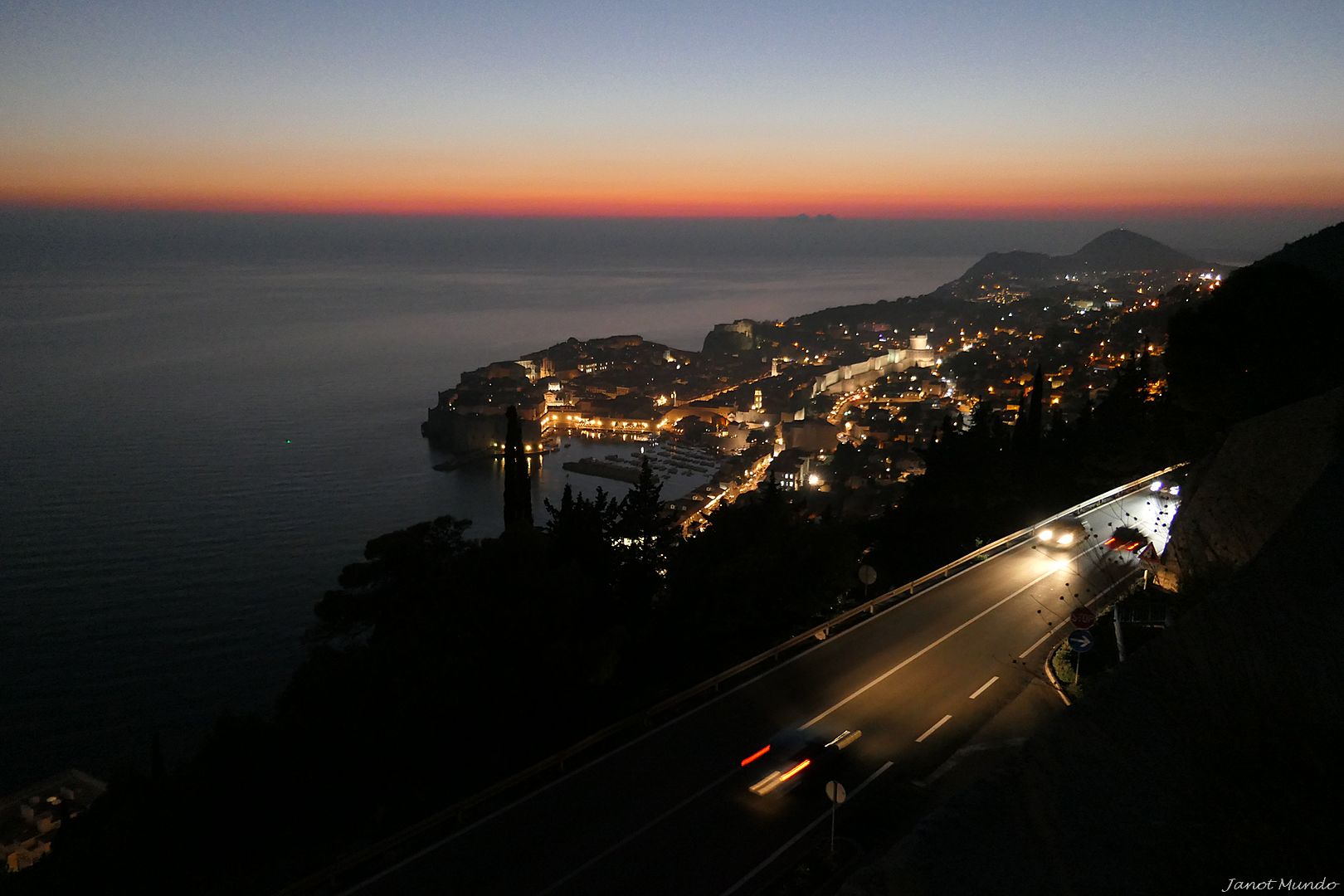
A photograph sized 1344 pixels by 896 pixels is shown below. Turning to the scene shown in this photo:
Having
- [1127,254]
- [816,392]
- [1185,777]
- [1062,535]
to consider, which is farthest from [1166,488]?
[1127,254]

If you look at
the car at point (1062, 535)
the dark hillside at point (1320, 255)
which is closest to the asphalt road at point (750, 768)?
the car at point (1062, 535)

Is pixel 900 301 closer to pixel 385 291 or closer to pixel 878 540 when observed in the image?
pixel 385 291

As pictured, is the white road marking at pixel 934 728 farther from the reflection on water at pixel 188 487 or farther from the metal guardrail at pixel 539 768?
the reflection on water at pixel 188 487

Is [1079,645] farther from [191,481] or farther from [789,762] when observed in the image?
[191,481]

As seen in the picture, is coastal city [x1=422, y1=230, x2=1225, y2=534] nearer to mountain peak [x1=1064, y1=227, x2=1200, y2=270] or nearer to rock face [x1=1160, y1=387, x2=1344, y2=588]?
rock face [x1=1160, y1=387, x2=1344, y2=588]

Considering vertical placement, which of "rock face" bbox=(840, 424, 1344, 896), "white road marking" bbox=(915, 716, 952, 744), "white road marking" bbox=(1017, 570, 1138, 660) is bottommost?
"white road marking" bbox=(1017, 570, 1138, 660)

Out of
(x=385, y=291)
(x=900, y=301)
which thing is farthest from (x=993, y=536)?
(x=385, y=291)

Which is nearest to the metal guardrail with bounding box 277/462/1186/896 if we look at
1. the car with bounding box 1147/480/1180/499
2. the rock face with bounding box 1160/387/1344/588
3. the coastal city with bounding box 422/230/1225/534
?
the rock face with bounding box 1160/387/1344/588
